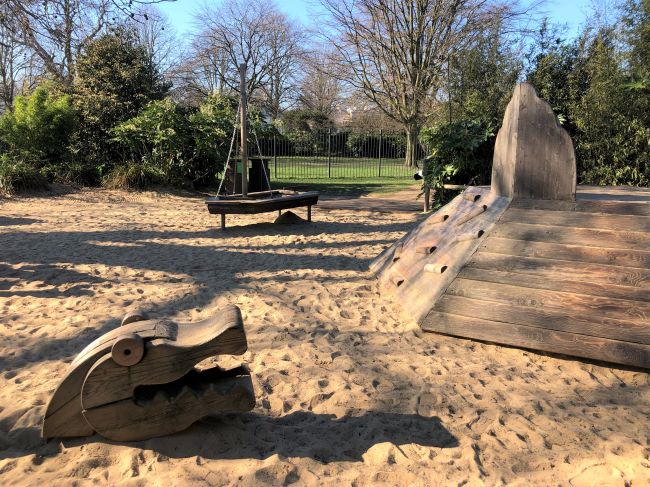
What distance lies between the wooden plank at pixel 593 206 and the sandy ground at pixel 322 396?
1.31 m

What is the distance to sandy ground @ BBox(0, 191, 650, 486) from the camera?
2.33m

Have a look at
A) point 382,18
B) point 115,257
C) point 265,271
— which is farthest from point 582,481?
point 382,18

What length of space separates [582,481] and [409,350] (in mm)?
1645

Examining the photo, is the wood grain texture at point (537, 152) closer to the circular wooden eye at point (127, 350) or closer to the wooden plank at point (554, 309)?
the wooden plank at point (554, 309)

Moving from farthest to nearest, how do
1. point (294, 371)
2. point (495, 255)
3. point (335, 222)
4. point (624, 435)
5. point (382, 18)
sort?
1. point (382, 18)
2. point (335, 222)
3. point (495, 255)
4. point (294, 371)
5. point (624, 435)

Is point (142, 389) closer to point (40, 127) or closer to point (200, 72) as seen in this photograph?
point (40, 127)

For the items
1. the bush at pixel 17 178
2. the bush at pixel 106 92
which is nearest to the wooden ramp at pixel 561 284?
the bush at pixel 17 178

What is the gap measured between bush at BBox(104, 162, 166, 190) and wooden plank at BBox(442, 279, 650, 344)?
11.8 m

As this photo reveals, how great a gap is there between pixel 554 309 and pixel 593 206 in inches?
40.6

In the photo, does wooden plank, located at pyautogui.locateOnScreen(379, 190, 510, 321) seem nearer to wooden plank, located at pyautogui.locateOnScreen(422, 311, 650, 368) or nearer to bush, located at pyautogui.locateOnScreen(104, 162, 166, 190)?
wooden plank, located at pyautogui.locateOnScreen(422, 311, 650, 368)

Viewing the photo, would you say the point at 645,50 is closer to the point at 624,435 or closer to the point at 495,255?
the point at 495,255

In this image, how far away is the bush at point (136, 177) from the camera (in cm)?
1400

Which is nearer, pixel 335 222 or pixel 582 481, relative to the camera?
pixel 582 481

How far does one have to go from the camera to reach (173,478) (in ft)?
7.24
